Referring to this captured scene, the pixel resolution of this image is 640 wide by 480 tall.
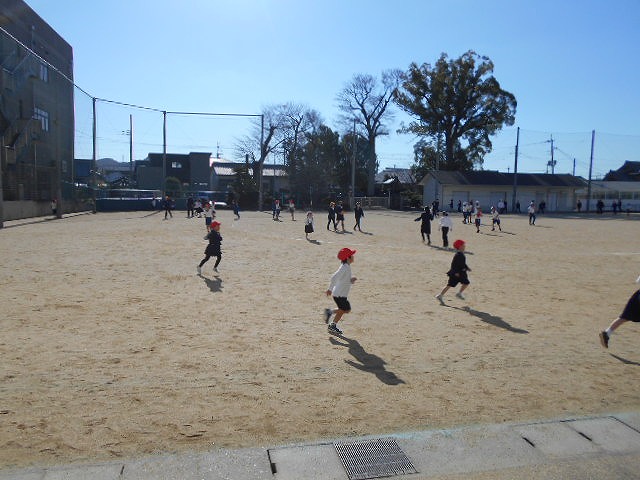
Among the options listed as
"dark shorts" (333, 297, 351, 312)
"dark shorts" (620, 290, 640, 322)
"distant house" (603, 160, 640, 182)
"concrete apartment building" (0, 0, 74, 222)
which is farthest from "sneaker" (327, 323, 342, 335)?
"distant house" (603, 160, 640, 182)

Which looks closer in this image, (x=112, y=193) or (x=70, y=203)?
(x=70, y=203)

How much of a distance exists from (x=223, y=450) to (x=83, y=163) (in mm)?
46805

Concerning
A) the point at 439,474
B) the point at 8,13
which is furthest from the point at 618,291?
the point at 8,13

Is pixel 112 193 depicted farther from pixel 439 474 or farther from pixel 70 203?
pixel 439 474

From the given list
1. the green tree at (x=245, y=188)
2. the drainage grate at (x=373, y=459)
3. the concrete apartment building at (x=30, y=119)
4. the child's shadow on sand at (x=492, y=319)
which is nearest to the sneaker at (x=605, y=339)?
the child's shadow on sand at (x=492, y=319)

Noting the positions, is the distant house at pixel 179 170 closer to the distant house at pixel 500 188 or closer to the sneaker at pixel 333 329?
the distant house at pixel 500 188

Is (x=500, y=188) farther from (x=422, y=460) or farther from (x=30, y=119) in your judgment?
(x=422, y=460)

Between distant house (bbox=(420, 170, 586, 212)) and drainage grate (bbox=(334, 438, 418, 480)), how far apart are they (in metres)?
53.4

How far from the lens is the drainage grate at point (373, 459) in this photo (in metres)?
3.91

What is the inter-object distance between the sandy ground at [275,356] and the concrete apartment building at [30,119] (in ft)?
58.6

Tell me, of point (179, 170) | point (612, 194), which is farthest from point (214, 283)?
point (612, 194)

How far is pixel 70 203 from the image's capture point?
124ft

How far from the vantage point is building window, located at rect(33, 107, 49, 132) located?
1219 inches

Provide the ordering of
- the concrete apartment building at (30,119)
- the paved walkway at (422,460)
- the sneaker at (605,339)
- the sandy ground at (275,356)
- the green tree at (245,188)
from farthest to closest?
the green tree at (245,188), the concrete apartment building at (30,119), the sneaker at (605,339), the sandy ground at (275,356), the paved walkway at (422,460)
